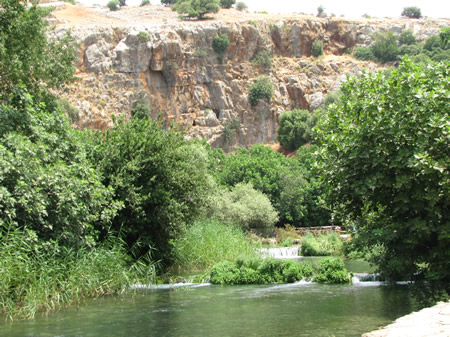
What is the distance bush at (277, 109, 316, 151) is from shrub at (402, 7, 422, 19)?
45.0 metres

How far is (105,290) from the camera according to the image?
15.5 meters

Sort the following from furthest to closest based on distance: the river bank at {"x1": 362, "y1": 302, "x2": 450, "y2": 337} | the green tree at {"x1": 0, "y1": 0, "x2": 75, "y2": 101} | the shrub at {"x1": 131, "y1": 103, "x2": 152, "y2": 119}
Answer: the shrub at {"x1": 131, "y1": 103, "x2": 152, "y2": 119} < the green tree at {"x1": 0, "y1": 0, "x2": 75, "y2": 101} < the river bank at {"x1": 362, "y1": 302, "x2": 450, "y2": 337}

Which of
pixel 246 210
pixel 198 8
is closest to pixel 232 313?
pixel 246 210

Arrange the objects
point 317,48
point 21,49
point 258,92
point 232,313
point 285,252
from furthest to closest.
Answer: point 317,48 → point 258,92 → point 285,252 → point 21,49 → point 232,313

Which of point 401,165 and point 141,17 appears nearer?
point 401,165

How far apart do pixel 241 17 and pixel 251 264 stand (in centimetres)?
7106

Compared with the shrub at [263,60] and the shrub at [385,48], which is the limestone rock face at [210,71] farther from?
the shrub at [385,48]

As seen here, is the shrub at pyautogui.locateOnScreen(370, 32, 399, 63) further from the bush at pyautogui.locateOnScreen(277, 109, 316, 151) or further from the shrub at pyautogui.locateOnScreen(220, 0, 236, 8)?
the shrub at pyautogui.locateOnScreen(220, 0, 236, 8)

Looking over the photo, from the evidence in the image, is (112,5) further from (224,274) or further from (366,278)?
(366,278)

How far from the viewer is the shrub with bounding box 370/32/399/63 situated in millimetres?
78750

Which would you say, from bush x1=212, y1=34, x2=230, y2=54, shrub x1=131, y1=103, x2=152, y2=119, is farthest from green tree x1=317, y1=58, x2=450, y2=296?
bush x1=212, y1=34, x2=230, y2=54

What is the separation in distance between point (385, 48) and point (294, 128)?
23.9 metres

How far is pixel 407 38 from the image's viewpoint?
83.1 meters

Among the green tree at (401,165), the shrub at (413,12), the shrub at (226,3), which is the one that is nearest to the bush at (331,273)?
the green tree at (401,165)
